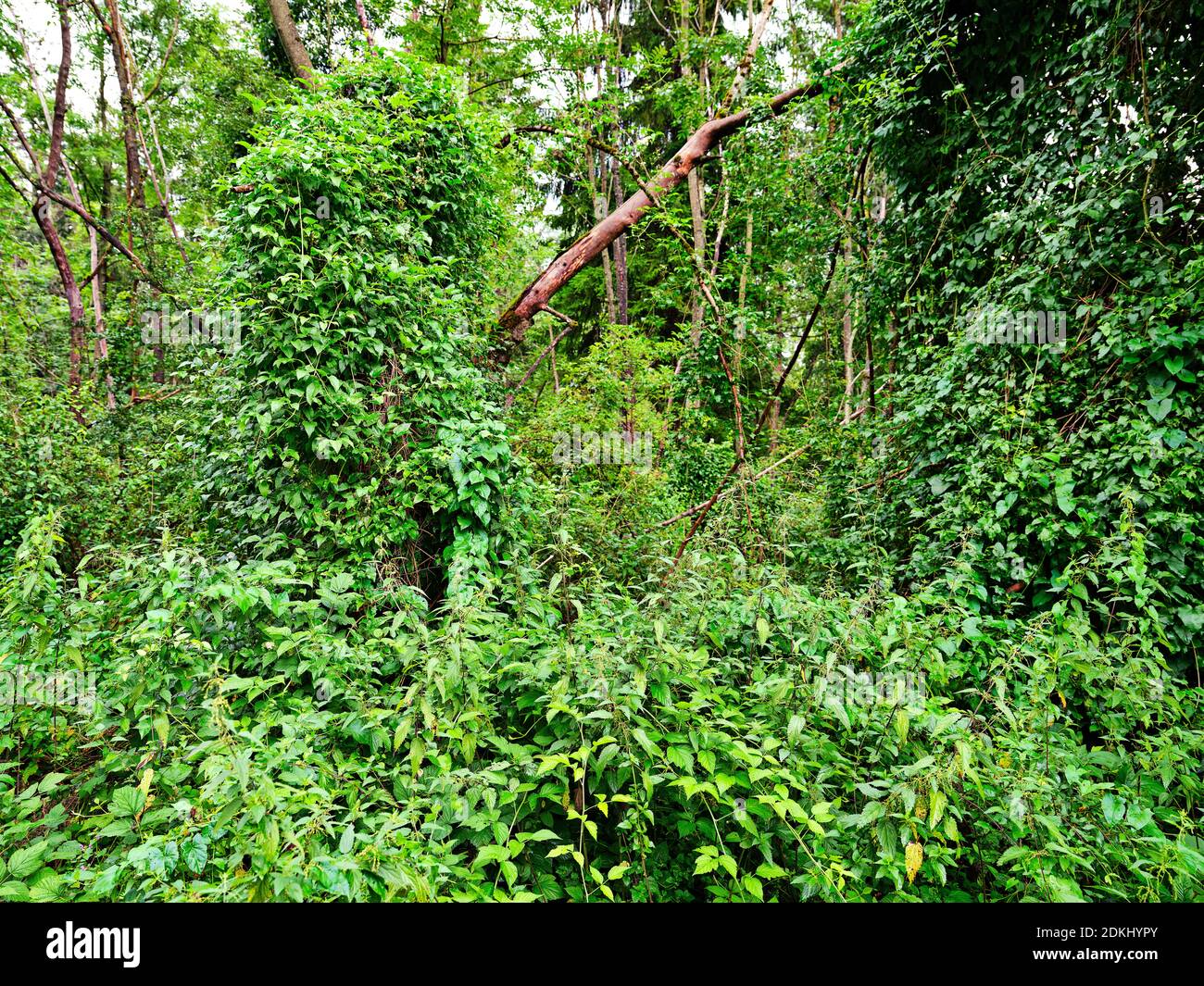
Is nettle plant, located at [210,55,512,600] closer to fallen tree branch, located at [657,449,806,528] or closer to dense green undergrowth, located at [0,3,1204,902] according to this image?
dense green undergrowth, located at [0,3,1204,902]

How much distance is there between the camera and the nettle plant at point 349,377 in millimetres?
3775

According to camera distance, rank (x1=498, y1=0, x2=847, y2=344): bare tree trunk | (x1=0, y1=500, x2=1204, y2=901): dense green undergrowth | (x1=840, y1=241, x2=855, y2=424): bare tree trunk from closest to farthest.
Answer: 1. (x1=0, y1=500, x2=1204, y2=901): dense green undergrowth
2. (x1=840, y1=241, x2=855, y2=424): bare tree trunk
3. (x1=498, y1=0, x2=847, y2=344): bare tree trunk

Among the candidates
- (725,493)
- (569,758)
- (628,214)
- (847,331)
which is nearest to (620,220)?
(628,214)

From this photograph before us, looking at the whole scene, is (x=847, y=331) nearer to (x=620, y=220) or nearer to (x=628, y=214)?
(x=628, y=214)

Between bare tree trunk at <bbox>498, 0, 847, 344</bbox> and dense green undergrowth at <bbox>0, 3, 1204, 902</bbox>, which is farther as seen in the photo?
bare tree trunk at <bbox>498, 0, 847, 344</bbox>

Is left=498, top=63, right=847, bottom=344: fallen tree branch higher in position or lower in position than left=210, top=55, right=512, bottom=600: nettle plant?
higher

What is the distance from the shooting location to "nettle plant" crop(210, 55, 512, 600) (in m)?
3.78

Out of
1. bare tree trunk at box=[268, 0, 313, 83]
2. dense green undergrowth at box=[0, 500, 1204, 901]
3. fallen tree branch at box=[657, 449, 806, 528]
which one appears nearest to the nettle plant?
dense green undergrowth at box=[0, 500, 1204, 901]

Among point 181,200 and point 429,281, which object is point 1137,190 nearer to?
point 429,281

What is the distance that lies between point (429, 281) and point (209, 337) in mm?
1787

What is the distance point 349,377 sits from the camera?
4.09 metres

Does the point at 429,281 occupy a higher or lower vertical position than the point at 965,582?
higher
